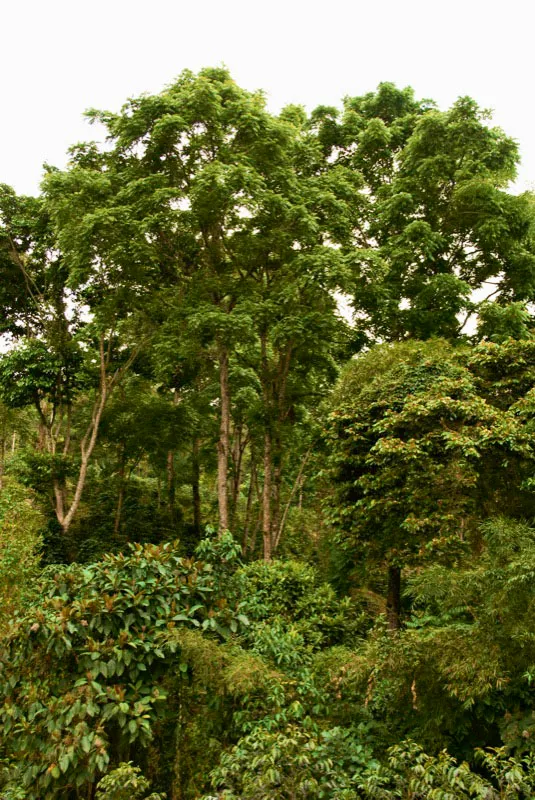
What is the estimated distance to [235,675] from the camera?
376 centimetres

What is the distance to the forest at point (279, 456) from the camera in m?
3.72

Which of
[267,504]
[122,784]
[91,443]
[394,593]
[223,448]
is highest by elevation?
[91,443]

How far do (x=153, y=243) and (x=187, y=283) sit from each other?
47.0 inches

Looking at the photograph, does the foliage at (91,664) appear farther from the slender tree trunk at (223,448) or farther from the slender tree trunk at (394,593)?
the slender tree trunk at (223,448)

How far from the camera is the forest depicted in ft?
12.2

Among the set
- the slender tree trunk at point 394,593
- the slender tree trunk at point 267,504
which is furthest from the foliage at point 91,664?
the slender tree trunk at point 267,504

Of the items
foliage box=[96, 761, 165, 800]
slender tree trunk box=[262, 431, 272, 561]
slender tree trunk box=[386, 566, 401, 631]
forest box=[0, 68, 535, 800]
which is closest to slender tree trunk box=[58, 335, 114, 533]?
forest box=[0, 68, 535, 800]

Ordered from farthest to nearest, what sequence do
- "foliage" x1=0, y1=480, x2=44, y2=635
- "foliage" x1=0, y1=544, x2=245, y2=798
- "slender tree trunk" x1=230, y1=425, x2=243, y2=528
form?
"slender tree trunk" x1=230, y1=425, x2=243, y2=528 < "foliage" x1=0, y1=480, x2=44, y2=635 < "foliage" x1=0, y1=544, x2=245, y2=798

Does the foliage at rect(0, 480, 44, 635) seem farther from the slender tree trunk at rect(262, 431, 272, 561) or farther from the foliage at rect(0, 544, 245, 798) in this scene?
the slender tree trunk at rect(262, 431, 272, 561)

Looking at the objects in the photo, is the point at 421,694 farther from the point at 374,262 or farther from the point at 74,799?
the point at 374,262

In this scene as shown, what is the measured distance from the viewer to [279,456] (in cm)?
1288

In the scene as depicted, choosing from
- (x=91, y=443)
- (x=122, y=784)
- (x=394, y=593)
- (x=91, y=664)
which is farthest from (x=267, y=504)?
(x=122, y=784)

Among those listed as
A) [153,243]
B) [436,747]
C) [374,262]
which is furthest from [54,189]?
[436,747]

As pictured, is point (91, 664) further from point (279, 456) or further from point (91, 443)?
point (91, 443)
